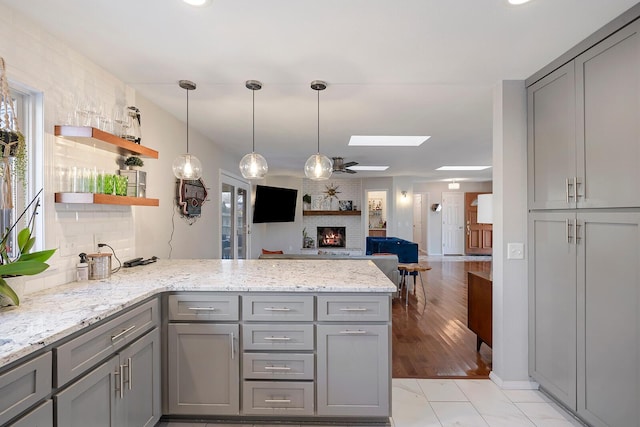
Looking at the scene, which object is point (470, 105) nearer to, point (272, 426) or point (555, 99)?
point (555, 99)

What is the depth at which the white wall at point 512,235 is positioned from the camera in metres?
2.50

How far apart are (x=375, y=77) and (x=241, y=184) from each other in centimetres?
415

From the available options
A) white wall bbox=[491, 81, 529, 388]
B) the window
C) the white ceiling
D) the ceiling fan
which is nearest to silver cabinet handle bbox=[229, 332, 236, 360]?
the window

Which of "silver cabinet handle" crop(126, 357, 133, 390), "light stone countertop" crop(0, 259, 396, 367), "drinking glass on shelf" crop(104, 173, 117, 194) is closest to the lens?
"light stone countertop" crop(0, 259, 396, 367)

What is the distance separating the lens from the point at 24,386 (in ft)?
3.65

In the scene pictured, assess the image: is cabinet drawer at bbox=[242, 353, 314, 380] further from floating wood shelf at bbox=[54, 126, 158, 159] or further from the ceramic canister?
floating wood shelf at bbox=[54, 126, 158, 159]

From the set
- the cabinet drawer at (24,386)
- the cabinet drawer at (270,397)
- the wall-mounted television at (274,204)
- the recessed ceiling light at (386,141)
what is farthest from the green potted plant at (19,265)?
the wall-mounted television at (274,204)

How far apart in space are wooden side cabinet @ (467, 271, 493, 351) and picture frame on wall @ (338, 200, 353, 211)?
19.6 ft

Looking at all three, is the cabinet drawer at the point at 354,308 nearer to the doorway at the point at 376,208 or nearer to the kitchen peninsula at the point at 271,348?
the kitchen peninsula at the point at 271,348

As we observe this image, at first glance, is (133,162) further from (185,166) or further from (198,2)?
(198,2)

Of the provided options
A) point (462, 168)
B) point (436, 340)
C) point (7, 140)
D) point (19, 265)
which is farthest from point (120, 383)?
point (462, 168)

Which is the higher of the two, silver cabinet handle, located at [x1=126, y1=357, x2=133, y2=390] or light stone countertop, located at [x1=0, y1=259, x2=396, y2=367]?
light stone countertop, located at [x1=0, y1=259, x2=396, y2=367]

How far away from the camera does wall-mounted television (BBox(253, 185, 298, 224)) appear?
23.1 feet

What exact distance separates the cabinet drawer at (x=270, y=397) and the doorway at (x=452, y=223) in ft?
→ 30.3
